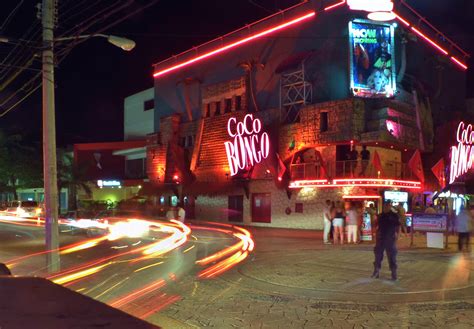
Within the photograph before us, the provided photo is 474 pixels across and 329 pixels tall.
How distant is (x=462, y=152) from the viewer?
3372 cm

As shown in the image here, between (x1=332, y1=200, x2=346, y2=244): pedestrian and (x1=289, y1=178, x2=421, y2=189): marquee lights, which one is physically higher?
(x1=289, y1=178, x2=421, y2=189): marquee lights

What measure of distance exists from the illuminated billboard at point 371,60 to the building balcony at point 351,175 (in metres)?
4.42

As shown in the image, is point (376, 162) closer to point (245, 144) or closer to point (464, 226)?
point (245, 144)

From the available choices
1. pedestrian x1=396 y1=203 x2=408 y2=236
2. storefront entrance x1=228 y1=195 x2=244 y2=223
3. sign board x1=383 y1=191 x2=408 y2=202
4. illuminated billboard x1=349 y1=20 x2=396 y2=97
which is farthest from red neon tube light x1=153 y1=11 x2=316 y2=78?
pedestrian x1=396 y1=203 x2=408 y2=236

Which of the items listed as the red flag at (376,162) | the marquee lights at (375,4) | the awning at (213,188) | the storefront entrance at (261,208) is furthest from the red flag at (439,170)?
the marquee lights at (375,4)

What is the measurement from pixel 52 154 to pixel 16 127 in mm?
50709

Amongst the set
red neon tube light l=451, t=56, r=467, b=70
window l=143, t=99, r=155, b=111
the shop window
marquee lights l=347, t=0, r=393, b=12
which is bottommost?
the shop window

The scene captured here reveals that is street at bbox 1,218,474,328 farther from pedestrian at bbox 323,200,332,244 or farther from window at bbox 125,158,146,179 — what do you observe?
window at bbox 125,158,146,179

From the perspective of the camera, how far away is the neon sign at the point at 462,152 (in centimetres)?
3300

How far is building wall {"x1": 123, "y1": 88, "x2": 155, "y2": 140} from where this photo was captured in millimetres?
54034

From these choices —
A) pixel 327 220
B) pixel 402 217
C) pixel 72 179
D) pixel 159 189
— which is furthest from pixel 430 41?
pixel 72 179

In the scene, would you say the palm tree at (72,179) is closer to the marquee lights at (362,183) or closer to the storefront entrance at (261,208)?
the storefront entrance at (261,208)

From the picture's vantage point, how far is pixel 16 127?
59.2 m

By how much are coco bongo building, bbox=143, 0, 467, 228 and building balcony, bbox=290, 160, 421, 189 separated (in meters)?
0.07
